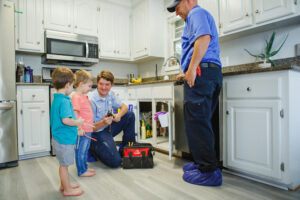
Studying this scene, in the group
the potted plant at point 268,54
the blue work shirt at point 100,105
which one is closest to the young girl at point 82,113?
the blue work shirt at point 100,105

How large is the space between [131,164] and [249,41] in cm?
182

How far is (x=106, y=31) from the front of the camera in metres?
3.35

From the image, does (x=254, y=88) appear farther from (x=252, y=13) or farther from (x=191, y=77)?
(x=252, y=13)

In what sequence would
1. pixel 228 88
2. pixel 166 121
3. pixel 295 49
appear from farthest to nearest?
pixel 166 121 < pixel 295 49 < pixel 228 88

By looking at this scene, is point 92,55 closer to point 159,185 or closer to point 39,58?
point 39,58

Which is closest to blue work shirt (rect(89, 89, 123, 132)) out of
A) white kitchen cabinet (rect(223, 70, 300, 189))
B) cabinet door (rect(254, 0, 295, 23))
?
white kitchen cabinet (rect(223, 70, 300, 189))

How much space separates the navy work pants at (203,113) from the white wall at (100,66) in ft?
7.76

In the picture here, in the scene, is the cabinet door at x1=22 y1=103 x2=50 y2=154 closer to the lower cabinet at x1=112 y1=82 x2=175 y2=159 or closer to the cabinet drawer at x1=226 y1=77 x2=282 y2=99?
the lower cabinet at x1=112 y1=82 x2=175 y2=159

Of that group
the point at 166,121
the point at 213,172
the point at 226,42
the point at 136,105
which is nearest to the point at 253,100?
the point at 213,172

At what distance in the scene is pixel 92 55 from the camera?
10.3 ft

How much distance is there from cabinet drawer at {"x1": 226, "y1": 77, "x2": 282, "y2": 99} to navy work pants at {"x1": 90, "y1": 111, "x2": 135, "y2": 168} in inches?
43.2

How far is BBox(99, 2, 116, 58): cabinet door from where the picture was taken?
130 inches

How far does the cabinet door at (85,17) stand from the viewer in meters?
3.08

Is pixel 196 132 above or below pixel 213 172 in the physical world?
above
